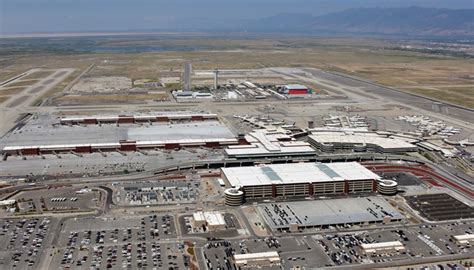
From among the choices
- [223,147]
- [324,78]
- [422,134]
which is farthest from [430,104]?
[223,147]

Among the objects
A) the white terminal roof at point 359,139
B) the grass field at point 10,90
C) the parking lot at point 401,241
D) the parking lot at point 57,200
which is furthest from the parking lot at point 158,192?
the grass field at point 10,90

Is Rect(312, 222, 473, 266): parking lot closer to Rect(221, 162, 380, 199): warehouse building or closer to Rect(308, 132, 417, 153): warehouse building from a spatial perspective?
Rect(221, 162, 380, 199): warehouse building

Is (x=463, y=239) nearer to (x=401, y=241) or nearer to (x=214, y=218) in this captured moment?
(x=401, y=241)

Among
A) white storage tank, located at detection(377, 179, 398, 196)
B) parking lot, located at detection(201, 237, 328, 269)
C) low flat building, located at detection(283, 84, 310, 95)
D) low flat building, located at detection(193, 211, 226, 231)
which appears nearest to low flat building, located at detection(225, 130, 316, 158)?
white storage tank, located at detection(377, 179, 398, 196)

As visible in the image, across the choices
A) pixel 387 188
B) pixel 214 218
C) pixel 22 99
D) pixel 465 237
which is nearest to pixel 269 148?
pixel 387 188

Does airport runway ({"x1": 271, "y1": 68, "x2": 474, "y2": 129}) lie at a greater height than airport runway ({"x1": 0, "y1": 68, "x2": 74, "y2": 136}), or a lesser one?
lesser

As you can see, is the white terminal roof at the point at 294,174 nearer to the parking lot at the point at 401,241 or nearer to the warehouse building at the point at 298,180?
the warehouse building at the point at 298,180
